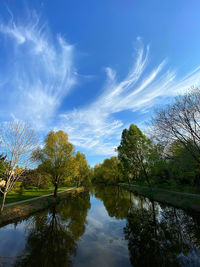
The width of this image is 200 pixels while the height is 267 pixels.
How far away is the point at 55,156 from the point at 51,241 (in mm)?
16756

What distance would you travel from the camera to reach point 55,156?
25.3 m

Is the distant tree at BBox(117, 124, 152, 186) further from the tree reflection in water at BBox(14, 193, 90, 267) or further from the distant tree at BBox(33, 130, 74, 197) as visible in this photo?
the tree reflection in water at BBox(14, 193, 90, 267)

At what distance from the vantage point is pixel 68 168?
25766mm

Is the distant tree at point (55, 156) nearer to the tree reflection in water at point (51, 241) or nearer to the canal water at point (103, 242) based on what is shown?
the tree reflection in water at point (51, 241)

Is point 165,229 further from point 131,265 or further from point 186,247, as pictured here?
point 131,265

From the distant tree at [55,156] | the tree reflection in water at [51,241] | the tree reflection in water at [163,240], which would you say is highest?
the distant tree at [55,156]

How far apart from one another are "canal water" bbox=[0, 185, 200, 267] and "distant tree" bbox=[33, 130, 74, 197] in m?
10.8

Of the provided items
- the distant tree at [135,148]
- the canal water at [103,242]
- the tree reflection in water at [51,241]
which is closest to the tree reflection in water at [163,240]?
the canal water at [103,242]

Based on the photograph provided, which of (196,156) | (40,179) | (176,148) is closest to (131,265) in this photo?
(196,156)

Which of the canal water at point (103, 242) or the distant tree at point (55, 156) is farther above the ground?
the distant tree at point (55, 156)

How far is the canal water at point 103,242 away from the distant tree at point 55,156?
10.8 meters

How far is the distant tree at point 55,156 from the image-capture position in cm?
2473

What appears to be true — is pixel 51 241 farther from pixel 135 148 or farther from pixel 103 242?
pixel 135 148

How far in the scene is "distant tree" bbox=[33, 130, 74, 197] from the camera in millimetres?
24734
